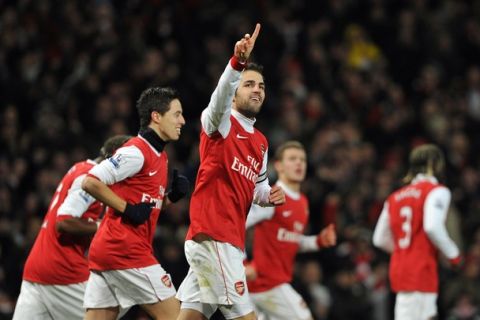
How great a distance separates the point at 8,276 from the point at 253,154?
5219 millimetres

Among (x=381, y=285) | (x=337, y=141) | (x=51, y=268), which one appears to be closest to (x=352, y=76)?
(x=337, y=141)

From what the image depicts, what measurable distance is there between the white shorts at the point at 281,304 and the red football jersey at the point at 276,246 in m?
0.06

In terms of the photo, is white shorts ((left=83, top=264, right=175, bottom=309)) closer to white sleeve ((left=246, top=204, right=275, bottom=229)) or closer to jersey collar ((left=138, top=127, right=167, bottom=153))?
jersey collar ((left=138, top=127, right=167, bottom=153))

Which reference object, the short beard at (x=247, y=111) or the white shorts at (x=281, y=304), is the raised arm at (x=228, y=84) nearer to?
the short beard at (x=247, y=111)

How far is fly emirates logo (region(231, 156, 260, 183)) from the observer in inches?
273

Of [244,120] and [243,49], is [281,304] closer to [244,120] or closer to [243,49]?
[244,120]

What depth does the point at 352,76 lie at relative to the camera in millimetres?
17016

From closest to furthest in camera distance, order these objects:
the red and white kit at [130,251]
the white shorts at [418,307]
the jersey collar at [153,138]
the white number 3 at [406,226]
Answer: the red and white kit at [130,251] < the jersey collar at [153,138] < the white shorts at [418,307] < the white number 3 at [406,226]

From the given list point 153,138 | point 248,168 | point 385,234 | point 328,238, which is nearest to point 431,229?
point 385,234

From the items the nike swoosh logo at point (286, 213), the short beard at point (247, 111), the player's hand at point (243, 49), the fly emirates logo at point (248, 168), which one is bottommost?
the nike swoosh logo at point (286, 213)

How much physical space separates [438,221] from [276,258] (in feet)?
5.48

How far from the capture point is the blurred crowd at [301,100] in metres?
12.8

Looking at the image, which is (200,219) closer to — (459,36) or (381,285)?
(381,285)

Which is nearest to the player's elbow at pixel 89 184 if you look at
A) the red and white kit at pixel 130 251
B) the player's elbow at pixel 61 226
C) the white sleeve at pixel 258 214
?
the red and white kit at pixel 130 251
